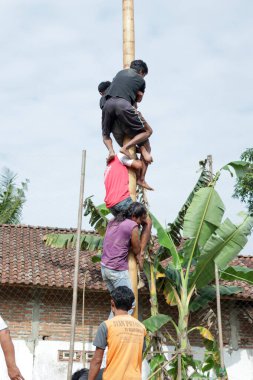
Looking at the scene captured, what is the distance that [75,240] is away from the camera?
459 inches

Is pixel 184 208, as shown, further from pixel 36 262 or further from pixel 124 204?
pixel 124 204

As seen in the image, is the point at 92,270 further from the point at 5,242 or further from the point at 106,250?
the point at 106,250

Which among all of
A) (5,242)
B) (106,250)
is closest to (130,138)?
(106,250)

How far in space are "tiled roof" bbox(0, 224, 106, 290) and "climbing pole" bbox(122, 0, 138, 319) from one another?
6.12 m

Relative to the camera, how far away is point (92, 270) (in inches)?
490

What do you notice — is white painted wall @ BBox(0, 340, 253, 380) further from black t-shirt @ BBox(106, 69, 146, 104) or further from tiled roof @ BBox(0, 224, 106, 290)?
black t-shirt @ BBox(106, 69, 146, 104)

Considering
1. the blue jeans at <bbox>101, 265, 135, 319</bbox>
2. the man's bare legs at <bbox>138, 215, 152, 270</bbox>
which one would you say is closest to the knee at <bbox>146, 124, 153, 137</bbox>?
the man's bare legs at <bbox>138, 215, 152, 270</bbox>

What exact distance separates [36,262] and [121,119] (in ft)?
25.1

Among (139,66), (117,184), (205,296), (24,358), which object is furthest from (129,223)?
(24,358)

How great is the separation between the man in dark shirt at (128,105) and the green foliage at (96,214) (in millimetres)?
4929

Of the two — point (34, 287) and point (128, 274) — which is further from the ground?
point (34, 287)

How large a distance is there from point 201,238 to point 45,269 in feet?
12.7

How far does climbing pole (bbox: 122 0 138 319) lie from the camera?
545 cm

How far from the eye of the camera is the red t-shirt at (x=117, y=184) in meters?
5.54
